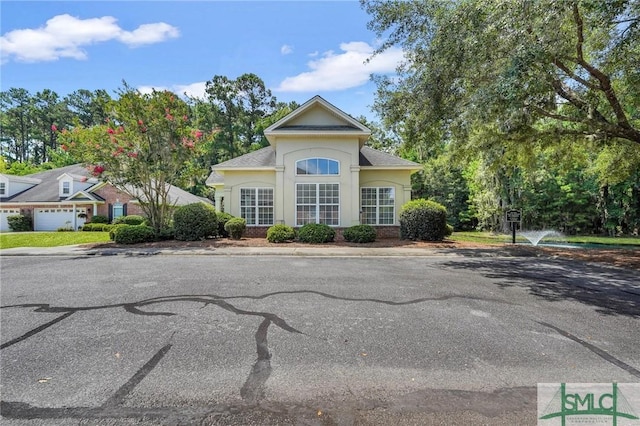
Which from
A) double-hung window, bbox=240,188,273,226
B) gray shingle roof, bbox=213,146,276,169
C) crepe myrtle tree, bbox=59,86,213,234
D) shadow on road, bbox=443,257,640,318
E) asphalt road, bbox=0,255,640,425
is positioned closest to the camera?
asphalt road, bbox=0,255,640,425

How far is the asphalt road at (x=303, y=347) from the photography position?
2.91 metres

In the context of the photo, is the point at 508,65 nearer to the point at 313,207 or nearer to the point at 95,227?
the point at 313,207

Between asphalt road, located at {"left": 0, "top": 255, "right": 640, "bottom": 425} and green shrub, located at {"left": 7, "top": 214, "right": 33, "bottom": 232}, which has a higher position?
green shrub, located at {"left": 7, "top": 214, "right": 33, "bottom": 232}

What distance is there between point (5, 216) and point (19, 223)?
2354 mm

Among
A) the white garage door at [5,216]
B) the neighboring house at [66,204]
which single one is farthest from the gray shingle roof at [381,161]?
the white garage door at [5,216]

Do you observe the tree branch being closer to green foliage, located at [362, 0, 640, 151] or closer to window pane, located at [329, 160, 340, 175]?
green foliage, located at [362, 0, 640, 151]

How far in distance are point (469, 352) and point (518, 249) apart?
11623 mm

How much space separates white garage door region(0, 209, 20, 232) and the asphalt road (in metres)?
30.1

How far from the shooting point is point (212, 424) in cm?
267

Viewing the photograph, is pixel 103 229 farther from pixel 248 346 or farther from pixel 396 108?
pixel 248 346

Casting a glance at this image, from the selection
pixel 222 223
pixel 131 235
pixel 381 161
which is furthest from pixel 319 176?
pixel 131 235

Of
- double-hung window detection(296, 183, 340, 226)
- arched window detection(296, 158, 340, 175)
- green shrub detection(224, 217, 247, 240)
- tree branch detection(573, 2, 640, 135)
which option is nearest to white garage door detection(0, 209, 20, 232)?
green shrub detection(224, 217, 247, 240)

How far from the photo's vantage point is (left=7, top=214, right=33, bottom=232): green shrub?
28547 millimetres

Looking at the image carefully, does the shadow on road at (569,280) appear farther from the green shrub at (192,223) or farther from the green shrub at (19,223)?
the green shrub at (19,223)
